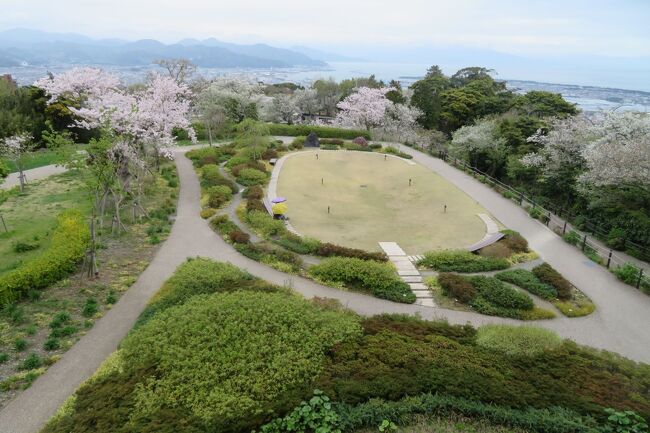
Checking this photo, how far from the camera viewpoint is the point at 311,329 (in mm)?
12070

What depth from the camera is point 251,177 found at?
31203 mm

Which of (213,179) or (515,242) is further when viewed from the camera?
(213,179)

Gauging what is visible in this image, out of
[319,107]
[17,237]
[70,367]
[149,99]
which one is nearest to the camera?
[70,367]

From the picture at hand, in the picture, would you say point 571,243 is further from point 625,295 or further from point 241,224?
point 241,224

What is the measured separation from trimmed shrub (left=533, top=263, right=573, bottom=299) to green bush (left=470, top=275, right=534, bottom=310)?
71.5 inches

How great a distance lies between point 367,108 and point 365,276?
3942 centimetres

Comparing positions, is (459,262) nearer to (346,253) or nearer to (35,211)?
(346,253)

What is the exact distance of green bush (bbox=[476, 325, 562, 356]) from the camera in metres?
11.8

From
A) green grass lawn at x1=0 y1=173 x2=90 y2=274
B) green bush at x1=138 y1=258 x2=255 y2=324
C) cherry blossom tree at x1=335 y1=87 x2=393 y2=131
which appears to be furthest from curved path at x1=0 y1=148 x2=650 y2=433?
cherry blossom tree at x1=335 y1=87 x2=393 y2=131

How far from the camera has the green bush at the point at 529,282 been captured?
53.7 ft

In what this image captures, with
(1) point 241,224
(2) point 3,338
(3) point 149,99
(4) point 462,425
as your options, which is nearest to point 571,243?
(4) point 462,425

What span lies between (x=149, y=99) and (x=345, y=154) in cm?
1909

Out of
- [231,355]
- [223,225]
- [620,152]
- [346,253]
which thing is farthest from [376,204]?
[231,355]

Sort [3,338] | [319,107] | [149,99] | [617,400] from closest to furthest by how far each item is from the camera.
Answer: [617,400], [3,338], [149,99], [319,107]
